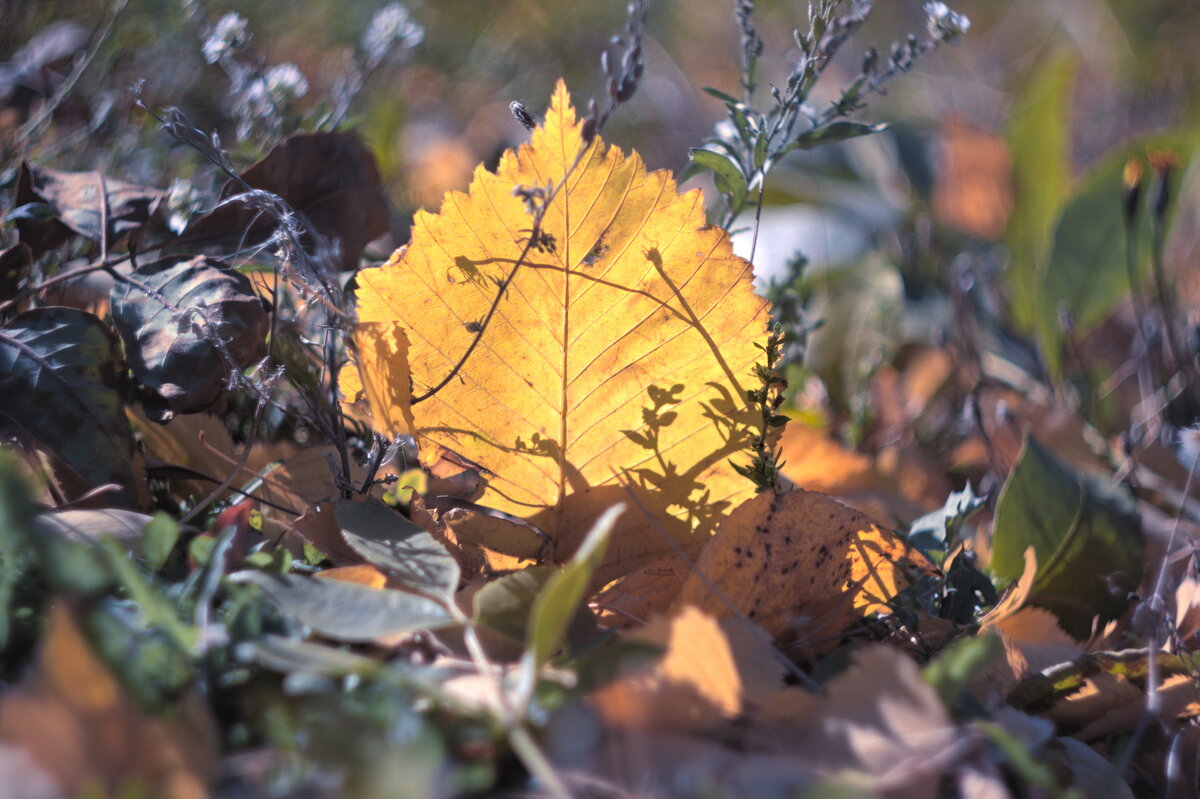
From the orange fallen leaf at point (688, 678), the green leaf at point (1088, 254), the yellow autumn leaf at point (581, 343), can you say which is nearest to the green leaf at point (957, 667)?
the orange fallen leaf at point (688, 678)

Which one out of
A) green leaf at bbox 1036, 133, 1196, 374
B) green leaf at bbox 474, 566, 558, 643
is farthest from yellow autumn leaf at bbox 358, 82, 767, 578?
green leaf at bbox 1036, 133, 1196, 374

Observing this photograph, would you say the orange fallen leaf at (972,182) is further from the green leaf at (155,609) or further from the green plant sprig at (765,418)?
the green leaf at (155,609)

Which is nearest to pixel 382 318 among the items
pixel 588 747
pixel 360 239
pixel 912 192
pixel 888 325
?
pixel 360 239

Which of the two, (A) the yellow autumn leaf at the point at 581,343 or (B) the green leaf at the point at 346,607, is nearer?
(B) the green leaf at the point at 346,607

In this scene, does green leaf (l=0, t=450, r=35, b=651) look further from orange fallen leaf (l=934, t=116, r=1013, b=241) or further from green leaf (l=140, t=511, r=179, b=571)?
orange fallen leaf (l=934, t=116, r=1013, b=241)

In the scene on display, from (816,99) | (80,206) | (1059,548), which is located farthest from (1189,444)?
(816,99)

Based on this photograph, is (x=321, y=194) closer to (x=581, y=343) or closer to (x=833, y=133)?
(x=581, y=343)
